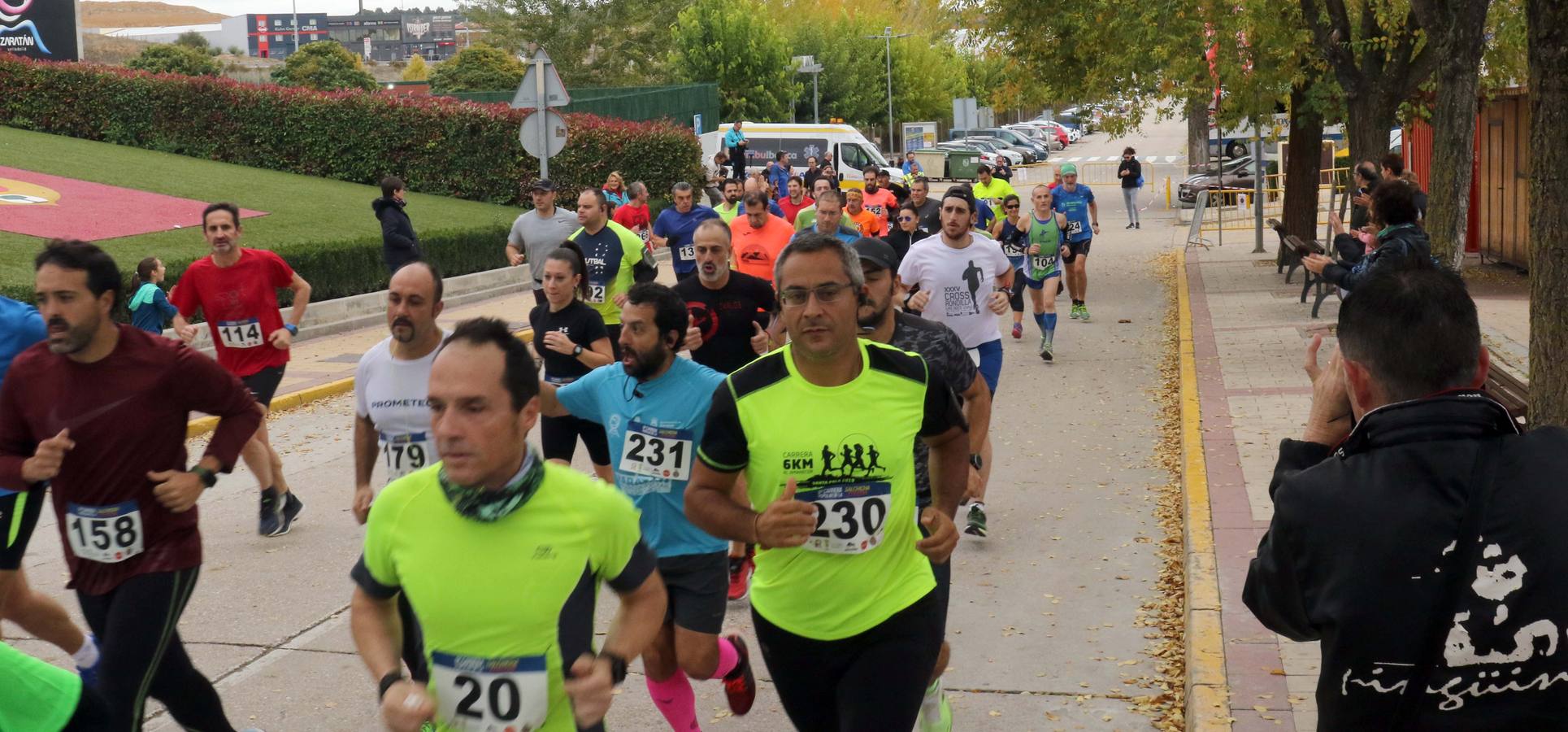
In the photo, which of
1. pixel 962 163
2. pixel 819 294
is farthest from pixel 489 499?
pixel 962 163

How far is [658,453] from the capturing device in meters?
5.71

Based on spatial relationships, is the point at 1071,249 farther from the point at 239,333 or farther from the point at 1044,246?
the point at 239,333

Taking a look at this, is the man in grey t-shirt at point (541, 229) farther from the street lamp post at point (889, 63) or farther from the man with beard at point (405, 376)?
the street lamp post at point (889, 63)

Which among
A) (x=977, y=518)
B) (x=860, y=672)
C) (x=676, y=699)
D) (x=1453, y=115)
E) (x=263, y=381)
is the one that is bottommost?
(x=977, y=518)

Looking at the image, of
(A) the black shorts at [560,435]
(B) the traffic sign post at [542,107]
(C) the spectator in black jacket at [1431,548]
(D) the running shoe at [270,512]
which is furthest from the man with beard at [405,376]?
(B) the traffic sign post at [542,107]

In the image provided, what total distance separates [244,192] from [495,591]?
28301 millimetres

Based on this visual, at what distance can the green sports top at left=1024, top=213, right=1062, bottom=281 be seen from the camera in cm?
1596

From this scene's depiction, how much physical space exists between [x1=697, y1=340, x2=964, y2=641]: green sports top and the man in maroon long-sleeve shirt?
189 centimetres

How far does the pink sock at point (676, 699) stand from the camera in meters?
5.62

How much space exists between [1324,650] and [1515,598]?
13.6 inches

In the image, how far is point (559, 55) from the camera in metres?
69.2

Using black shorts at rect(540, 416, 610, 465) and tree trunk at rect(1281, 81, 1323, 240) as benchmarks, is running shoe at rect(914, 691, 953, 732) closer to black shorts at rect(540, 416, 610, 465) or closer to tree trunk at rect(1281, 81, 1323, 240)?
black shorts at rect(540, 416, 610, 465)

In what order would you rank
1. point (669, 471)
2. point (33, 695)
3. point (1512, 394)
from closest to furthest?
1. point (33, 695)
2. point (669, 471)
3. point (1512, 394)

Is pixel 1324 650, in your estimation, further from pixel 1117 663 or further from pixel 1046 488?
pixel 1046 488
